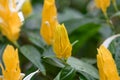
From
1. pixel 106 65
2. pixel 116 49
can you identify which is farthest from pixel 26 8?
pixel 106 65

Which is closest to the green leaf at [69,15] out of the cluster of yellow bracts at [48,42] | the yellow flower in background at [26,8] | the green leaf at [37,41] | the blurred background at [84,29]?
the blurred background at [84,29]

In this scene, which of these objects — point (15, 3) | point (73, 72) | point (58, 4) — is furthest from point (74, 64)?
point (58, 4)

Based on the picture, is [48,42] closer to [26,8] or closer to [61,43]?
[61,43]

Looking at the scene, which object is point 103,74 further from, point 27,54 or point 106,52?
point 27,54

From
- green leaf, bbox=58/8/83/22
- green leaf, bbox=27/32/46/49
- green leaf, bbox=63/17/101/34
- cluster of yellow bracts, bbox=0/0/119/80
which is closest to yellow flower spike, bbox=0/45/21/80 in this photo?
cluster of yellow bracts, bbox=0/0/119/80

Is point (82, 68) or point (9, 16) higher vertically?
point (9, 16)

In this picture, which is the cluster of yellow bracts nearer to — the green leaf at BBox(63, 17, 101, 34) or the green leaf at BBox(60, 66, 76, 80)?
the green leaf at BBox(60, 66, 76, 80)
